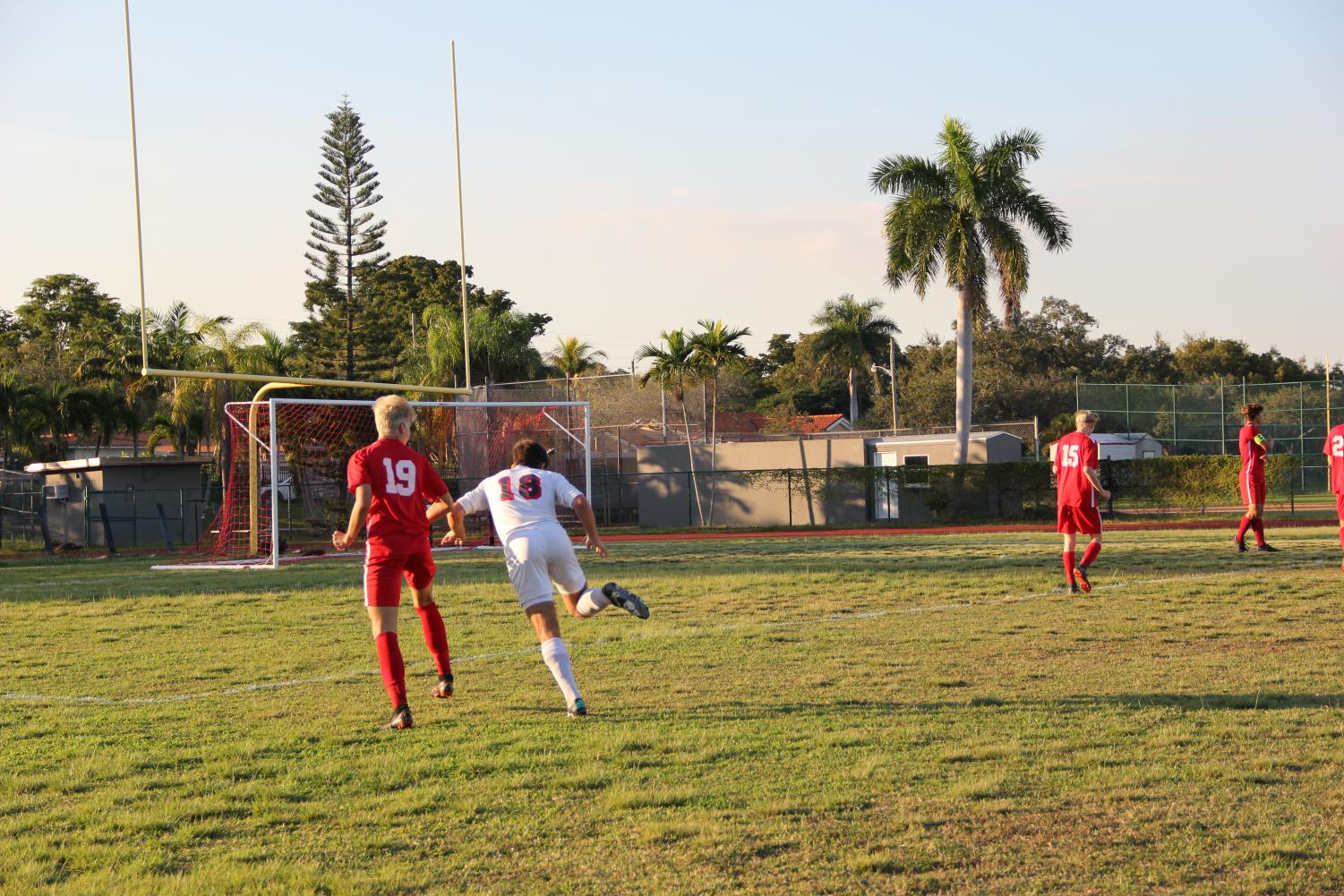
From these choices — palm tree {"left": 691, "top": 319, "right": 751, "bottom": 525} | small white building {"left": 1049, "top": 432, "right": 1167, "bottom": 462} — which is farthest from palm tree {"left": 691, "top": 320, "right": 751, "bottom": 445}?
small white building {"left": 1049, "top": 432, "right": 1167, "bottom": 462}

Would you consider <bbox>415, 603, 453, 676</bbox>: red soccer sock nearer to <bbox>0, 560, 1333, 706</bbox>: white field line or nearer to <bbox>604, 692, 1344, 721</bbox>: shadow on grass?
<bbox>604, 692, 1344, 721</bbox>: shadow on grass

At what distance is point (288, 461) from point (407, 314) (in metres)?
39.4

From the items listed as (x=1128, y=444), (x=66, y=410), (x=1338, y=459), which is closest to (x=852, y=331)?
(x=1128, y=444)

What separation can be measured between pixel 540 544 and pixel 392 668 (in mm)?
1072

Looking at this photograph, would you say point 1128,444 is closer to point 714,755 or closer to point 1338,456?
point 1338,456

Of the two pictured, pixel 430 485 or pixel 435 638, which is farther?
pixel 435 638

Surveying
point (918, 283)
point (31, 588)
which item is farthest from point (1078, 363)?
point (31, 588)

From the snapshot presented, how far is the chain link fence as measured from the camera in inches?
1735

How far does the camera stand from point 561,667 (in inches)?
296

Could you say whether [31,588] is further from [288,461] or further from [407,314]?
[407,314]

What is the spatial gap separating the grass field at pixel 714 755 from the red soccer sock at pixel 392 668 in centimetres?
21

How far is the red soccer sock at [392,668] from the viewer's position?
735 centimetres

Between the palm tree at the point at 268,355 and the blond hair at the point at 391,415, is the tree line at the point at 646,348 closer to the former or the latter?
the palm tree at the point at 268,355

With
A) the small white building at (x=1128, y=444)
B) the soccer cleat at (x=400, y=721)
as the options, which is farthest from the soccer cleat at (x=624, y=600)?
the small white building at (x=1128, y=444)
